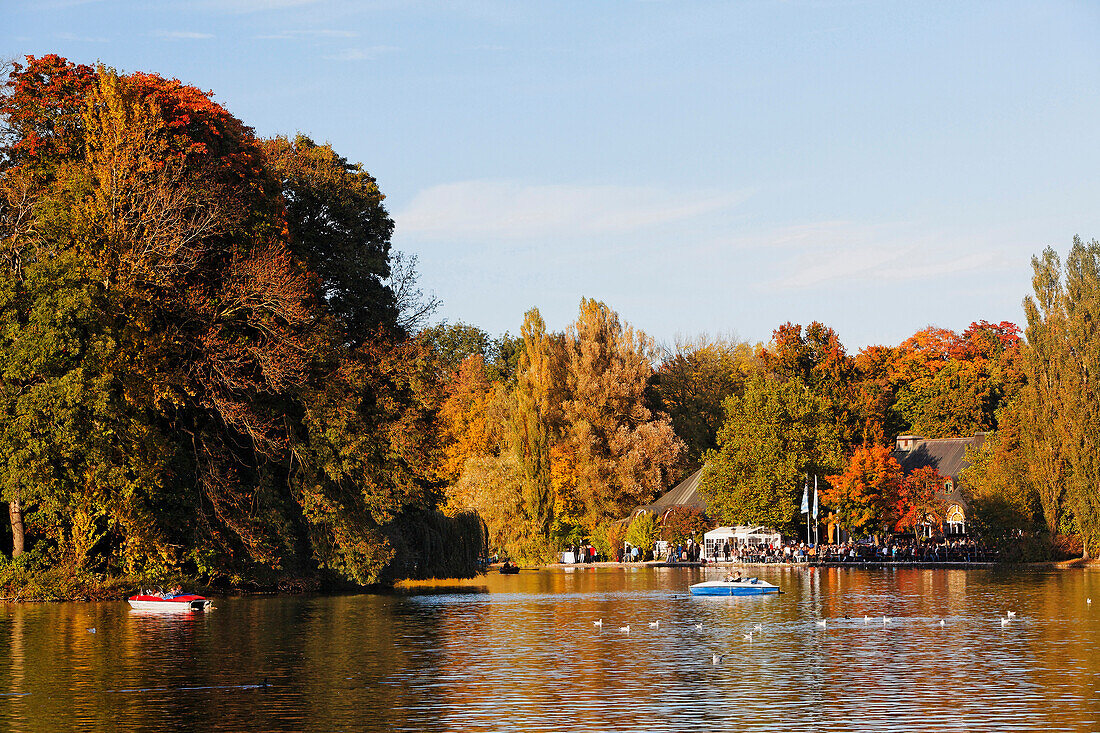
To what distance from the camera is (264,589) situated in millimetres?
54844

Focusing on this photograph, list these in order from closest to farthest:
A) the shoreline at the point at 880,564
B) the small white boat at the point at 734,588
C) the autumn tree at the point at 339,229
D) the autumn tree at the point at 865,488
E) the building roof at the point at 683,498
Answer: the small white boat at the point at 734,588, the autumn tree at the point at 339,229, the shoreline at the point at 880,564, the autumn tree at the point at 865,488, the building roof at the point at 683,498

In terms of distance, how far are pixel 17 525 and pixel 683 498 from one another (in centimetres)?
6242

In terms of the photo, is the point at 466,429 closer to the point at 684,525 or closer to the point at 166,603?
the point at 684,525

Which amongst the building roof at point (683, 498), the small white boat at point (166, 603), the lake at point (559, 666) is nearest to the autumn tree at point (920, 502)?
the building roof at point (683, 498)

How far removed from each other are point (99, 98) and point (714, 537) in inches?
2271

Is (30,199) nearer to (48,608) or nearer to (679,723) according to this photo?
(48,608)

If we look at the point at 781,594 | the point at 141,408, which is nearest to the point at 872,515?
the point at 781,594

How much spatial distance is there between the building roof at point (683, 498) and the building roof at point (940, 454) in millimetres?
17353

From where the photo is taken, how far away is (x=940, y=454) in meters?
107

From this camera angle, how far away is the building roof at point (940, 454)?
104250 millimetres

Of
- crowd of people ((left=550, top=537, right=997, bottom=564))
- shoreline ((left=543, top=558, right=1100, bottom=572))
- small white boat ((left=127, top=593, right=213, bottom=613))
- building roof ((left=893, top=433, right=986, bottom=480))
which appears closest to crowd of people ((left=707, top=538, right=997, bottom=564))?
crowd of people ((left=550, top=537, right=997, bottom=564))

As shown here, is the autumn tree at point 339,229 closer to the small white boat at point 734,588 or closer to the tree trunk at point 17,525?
the tree trunk at point 17,525

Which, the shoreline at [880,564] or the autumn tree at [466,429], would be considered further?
the autumn tree at [466,429]

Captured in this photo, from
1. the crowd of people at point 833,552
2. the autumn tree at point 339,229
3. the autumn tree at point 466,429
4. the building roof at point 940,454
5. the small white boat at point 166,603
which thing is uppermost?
the autumn tree at point 339,229
